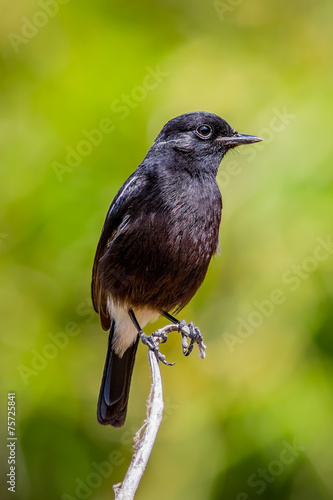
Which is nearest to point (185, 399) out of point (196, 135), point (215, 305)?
point (215, 305)

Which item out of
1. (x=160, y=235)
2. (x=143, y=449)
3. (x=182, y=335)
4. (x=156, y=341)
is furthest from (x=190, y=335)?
(x=143, y=449)

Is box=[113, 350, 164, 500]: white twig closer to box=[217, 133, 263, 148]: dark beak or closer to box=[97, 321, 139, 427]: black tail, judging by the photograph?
box=[97, 321, 139, 427]: black tail

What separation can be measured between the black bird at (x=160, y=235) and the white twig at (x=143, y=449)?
3.23 feet

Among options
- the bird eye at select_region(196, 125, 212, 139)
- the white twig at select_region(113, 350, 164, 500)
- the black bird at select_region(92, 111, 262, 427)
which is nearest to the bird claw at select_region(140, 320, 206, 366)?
the black bird at select_region(92, 111, 262, 427)

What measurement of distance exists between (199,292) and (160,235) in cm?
85

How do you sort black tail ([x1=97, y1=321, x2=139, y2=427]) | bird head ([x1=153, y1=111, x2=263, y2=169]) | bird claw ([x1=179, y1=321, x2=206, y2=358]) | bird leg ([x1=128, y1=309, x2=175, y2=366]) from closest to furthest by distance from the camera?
1. bird leg ([x1=128, y1=309, x2=175, y2=366])
2. bird claw ([x1=179, y1=321, x2=206, y2=358])
3. bird head ([x1=153, y1=111, x2=263, y2=169])
4. black tail ([x1=97, y1=321, x2=139, y2=427])

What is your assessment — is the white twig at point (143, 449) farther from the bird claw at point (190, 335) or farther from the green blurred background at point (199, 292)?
the green blurred background at point (199, 292)

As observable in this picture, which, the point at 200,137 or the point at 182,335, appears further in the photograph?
the point at 200,137

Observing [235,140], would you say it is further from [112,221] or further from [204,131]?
[112,221]

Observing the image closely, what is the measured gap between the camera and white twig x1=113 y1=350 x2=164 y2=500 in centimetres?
275

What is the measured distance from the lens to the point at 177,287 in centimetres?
452

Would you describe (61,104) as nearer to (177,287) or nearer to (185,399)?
(177,287)

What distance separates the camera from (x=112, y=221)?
4672 millimetres

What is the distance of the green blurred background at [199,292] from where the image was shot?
4684 millimetres
